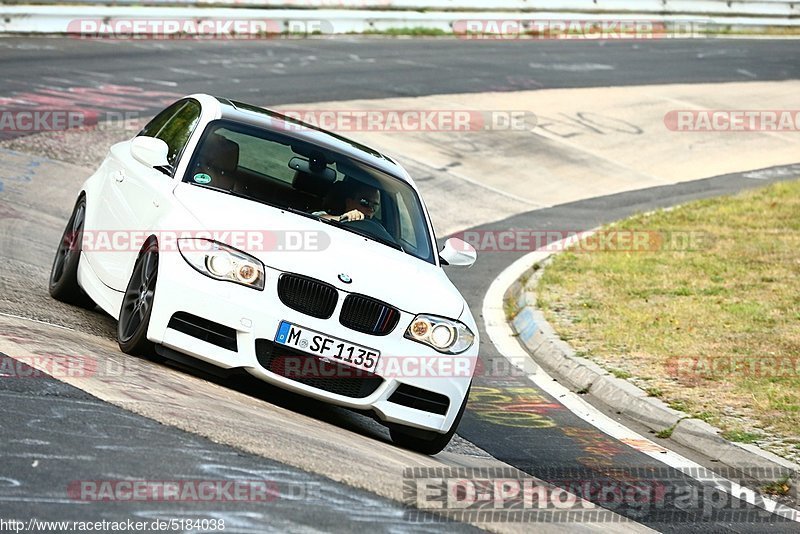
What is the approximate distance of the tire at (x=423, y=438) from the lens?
7.34 metres

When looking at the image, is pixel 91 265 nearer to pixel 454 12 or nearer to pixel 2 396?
pixel 2 396

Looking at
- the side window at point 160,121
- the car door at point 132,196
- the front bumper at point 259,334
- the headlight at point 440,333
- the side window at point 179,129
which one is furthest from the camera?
the side window at point 160,121

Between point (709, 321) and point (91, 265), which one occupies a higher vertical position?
point (91, 265)

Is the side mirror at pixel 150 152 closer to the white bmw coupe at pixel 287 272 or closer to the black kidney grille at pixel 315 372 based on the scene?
the white bmw coupe at pixel 287 272

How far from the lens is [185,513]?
16.3 feet

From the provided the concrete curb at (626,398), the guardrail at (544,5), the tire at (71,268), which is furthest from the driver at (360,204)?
the guardrail at (544,5)

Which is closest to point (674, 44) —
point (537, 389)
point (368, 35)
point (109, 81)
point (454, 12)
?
point (454, 12)

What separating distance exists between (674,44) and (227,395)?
3039 centimetres

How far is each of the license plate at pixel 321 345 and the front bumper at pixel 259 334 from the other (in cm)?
3

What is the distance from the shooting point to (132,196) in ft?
27.0

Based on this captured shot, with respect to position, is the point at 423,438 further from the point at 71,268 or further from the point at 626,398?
the point at 71,268

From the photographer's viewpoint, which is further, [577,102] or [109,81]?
[577,102]

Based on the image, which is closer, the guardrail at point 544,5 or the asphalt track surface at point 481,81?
the asphalt track surface at point 481,81

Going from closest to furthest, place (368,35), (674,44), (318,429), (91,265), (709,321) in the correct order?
(318,429) → (91,265) → (709,321) → (368,35) → (674,44)
